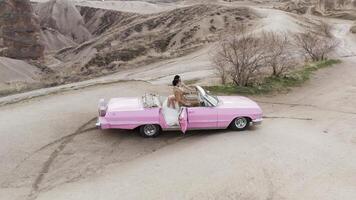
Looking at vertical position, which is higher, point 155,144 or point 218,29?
point 218,29

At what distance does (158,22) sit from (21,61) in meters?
14.4

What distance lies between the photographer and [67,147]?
41.3 ft

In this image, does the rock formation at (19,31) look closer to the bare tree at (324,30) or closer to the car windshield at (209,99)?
the bare tree at (324,30)

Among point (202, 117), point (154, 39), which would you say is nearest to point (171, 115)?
point (202, 117)

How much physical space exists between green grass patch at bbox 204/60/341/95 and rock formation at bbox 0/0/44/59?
31057mm

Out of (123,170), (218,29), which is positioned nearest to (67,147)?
(123,170)

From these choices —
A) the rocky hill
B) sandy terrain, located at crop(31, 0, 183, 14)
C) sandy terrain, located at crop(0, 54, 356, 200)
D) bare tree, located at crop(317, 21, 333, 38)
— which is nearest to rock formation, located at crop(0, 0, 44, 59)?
the rocky hill

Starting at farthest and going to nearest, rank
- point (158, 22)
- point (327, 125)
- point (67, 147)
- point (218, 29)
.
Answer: point (158, 22) < point (218, 29) < point (327, 125) < point (67, 147)

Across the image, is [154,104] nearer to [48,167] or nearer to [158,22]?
[48,167]

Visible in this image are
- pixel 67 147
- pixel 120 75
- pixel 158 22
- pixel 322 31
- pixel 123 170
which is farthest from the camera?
pixel 158 22

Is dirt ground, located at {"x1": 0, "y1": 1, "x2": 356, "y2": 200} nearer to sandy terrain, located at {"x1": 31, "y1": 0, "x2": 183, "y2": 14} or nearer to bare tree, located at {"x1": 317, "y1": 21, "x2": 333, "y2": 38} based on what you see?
bare tree, located at {"x1": 317, "y1": 21, "x2": 333, "y2": 38}

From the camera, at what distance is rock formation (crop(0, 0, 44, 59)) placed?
46.3 metres

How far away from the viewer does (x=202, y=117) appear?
42.5ft

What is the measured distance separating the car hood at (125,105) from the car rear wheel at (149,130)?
0.50 m
